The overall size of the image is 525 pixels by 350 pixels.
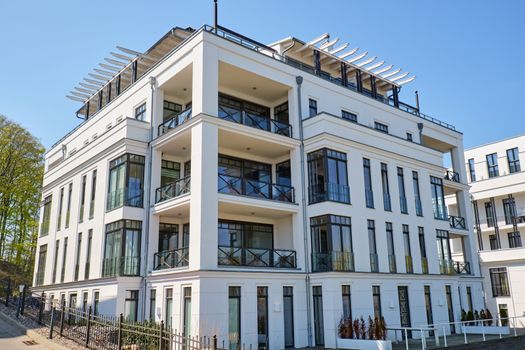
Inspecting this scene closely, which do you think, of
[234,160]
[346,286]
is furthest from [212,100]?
[346,286]

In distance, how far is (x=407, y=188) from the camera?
81.7 feet

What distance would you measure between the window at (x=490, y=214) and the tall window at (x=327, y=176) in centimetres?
2416

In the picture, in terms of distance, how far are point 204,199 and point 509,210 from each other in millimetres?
31466

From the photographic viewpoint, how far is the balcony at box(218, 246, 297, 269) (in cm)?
1842

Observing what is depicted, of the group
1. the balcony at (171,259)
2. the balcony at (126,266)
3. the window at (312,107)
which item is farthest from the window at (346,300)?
the balcony at (126,266)

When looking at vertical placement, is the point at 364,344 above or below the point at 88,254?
below

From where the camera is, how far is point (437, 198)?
2703 cm

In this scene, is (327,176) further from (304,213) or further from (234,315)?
(234,315)

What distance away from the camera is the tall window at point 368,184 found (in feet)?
73.9

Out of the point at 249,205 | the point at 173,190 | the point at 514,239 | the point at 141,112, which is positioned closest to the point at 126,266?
the point at 173,190

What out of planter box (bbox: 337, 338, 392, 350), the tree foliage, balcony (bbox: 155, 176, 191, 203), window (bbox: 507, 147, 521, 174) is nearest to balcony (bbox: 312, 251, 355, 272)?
planter box (bbox: 337, 338, 392, 350)

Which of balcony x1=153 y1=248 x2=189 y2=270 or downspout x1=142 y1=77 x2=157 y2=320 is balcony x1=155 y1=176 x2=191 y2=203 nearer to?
downspout x1=142 y1=77 x2=157 y2=320

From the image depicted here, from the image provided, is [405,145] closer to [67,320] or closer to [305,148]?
[305,148]

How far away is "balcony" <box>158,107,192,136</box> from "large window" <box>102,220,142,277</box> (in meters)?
4.44
